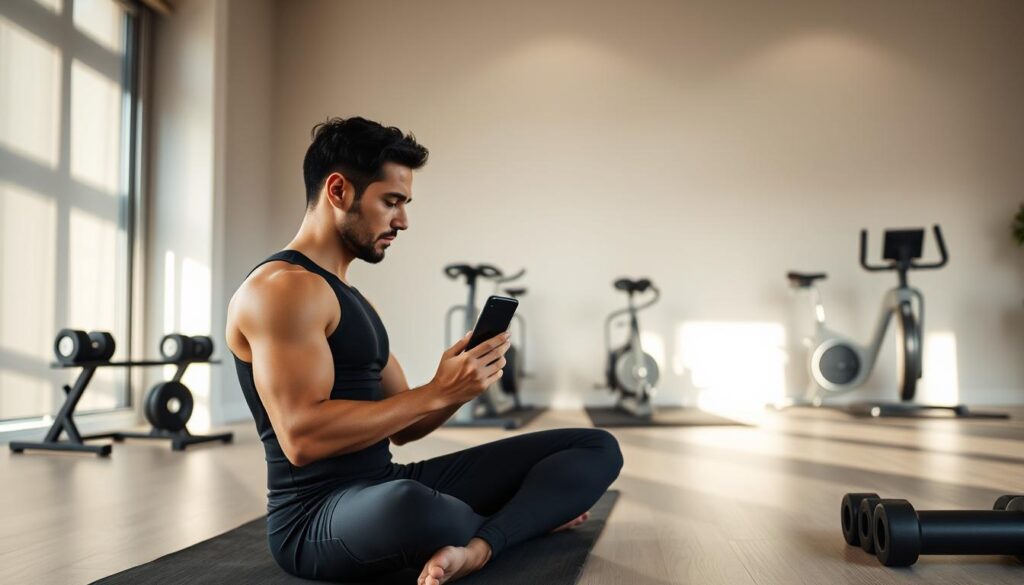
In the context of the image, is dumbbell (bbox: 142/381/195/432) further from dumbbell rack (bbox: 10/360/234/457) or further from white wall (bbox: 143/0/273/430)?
white wall (bbox: 143/0/273/430)

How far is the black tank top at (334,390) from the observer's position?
1676mm

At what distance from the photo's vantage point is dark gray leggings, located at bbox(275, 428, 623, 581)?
5.11 ft

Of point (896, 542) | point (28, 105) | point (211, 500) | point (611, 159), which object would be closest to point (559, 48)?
point (611, 159)

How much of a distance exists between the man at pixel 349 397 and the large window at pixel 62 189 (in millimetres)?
3330

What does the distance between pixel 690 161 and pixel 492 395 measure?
2670mm

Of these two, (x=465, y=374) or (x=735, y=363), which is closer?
(x=465, y=374)

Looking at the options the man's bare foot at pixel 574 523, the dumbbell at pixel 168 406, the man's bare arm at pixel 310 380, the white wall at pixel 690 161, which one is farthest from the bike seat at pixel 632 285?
the man's bare arm at pixel 310 380

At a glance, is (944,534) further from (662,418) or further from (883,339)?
(883,339)

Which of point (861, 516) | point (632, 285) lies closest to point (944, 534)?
point (861, 516)

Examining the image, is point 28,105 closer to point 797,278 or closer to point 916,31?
point 797,278

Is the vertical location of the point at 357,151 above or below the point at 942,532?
above

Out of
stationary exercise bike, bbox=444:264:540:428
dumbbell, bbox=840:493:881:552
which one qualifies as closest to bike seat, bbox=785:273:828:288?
stationary exercise bike, bbox=444:264:540:428

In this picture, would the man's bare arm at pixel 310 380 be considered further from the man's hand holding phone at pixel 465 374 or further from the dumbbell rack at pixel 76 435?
the dumbbell rack at pixel 76 435

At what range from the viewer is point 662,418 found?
5633mm
